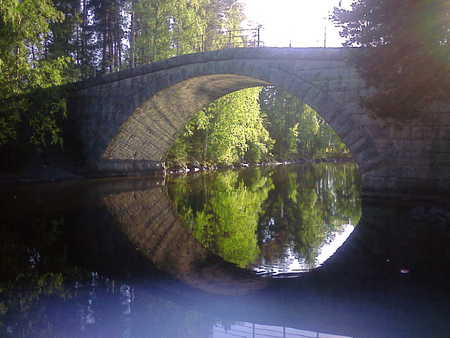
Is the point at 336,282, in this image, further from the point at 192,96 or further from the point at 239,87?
the point at 239,87

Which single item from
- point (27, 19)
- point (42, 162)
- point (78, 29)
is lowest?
point (42, 162)

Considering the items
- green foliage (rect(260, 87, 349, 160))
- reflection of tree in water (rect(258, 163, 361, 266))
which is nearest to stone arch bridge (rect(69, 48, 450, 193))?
reflection of tree in water (rect(258, 163, 361, 266))

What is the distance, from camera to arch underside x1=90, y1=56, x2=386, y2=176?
485 inches

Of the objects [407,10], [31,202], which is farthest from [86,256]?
[407,10]

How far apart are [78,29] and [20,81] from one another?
64.3 feet

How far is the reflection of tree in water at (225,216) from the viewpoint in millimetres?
7043

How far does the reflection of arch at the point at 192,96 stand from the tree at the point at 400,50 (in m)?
0.86

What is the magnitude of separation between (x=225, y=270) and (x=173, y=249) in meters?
1.42

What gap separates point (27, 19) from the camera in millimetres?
16547

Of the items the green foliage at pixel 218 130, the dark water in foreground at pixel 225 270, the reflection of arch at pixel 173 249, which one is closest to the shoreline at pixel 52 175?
the green foliage at pixel 218 130

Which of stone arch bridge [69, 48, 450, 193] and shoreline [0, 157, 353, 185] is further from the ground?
stone arch bridge [69, 48, 450, 193]

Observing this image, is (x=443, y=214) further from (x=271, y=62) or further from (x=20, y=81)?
(x=20, y=81)

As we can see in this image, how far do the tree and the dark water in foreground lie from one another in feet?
8.39

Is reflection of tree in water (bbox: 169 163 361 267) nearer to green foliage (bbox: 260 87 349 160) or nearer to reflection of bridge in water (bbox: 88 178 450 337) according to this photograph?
reflection of bridge in water (bbox: 88 178 450 337)
